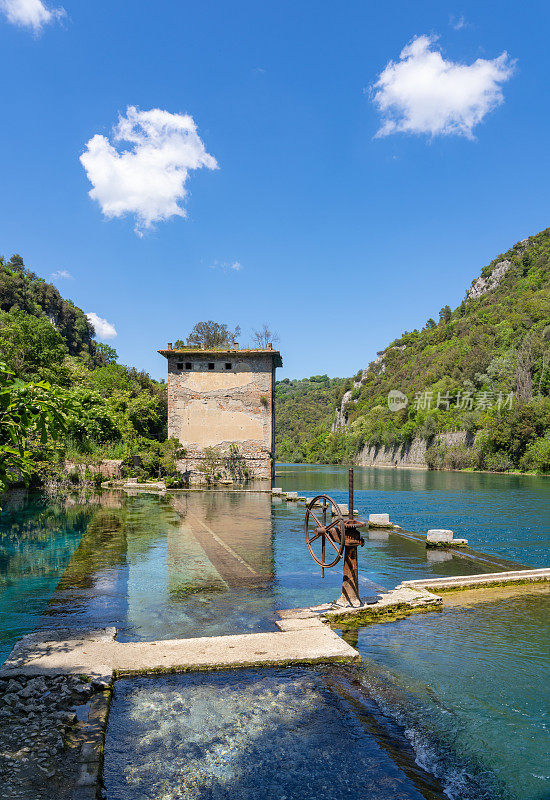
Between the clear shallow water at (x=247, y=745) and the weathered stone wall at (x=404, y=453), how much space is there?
61416 mm

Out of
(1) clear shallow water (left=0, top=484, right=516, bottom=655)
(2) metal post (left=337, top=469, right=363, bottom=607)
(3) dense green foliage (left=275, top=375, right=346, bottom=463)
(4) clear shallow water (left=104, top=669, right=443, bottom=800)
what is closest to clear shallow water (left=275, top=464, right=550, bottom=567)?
(1) clear shallow water (left=0, top=484, right=516, bottom=655)

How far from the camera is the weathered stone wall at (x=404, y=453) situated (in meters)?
64.4

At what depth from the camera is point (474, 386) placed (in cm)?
7319

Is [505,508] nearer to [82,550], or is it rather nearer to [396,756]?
[82,550]

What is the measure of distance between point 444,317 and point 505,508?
115314 mm

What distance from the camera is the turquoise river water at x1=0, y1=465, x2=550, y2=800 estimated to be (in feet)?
12.0

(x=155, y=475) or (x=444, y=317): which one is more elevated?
(x=444, y=317)

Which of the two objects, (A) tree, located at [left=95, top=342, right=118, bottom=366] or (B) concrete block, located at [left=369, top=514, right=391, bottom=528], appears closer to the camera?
(B) concrete block, located at [left=369, top=514, right=391, bottom=528]

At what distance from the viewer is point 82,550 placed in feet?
38.2

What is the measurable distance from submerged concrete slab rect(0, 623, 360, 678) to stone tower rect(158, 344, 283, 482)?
21.1 meters

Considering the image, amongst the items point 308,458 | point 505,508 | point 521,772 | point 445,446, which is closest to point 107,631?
point 521,772

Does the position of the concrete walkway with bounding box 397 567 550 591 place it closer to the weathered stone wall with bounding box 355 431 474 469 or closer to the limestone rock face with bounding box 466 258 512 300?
the weathered stone wall with bounding box 355 431 474 469

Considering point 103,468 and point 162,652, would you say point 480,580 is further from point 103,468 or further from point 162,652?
point 103,468

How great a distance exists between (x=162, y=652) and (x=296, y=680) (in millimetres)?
1482
